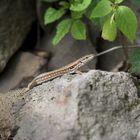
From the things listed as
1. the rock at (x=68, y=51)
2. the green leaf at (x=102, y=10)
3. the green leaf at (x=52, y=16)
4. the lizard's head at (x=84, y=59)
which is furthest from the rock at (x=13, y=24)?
the green leaf at (x=102, y=10)

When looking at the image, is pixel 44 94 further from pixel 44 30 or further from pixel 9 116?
pixel 44 30

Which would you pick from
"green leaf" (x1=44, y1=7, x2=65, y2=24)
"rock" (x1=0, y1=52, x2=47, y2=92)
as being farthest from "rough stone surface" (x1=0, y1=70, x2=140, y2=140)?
"rock" (x1=0, y1=52, x2=47, y2=92)

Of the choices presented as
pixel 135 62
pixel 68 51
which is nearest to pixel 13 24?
pixel 68 51

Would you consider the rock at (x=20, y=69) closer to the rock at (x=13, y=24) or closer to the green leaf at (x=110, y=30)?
the rock at (x=13, y=24)

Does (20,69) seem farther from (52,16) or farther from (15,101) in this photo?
(15,101)

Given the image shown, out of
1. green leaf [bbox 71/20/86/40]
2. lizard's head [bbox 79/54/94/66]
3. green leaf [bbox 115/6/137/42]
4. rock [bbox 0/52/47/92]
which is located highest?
green leaf [bbox 115/6/137/42]

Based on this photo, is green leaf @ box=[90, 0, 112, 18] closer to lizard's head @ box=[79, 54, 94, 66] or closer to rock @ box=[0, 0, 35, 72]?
lizard's head @ box=[79, 54, 94, 66]
